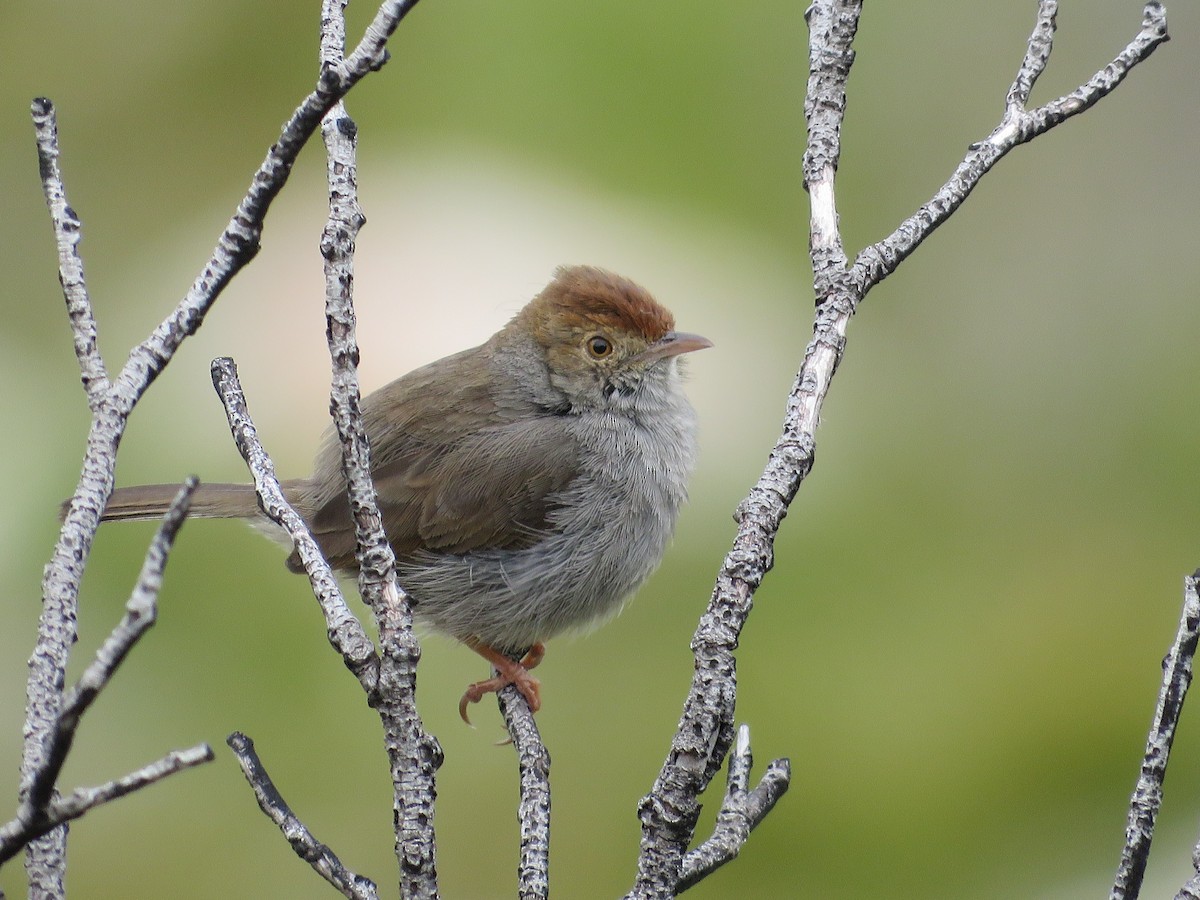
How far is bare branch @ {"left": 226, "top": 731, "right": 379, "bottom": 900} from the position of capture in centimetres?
113

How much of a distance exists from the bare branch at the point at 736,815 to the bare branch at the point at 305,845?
1.04ft

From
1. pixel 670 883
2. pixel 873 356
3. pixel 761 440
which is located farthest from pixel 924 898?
pixel 670 883

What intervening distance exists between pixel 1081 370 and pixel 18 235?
308cm

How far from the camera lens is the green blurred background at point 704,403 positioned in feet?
9.57

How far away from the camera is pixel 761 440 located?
328 cm

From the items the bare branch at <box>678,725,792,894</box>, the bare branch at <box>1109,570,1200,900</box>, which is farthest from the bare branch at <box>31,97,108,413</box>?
the bare branch at <box>1109,570,1200,900</box>

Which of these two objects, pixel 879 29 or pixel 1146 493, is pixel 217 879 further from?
pixel 879 29

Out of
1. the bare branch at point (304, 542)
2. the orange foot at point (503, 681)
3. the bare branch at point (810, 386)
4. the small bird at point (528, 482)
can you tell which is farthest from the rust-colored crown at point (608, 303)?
the bare branch at point (304, 542)

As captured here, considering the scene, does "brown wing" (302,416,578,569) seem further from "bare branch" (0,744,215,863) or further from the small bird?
"bare branch" (0,744,215,863)

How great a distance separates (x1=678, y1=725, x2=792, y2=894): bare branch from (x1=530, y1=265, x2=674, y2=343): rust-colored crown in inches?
53.3

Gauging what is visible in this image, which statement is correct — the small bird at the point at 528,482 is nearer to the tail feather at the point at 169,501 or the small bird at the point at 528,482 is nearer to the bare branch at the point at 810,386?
the tail feather at the point at 169,501

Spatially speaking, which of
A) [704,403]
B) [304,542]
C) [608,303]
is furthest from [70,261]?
[704,403]

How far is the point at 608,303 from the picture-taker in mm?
2574

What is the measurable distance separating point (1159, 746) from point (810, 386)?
0.51 metres
